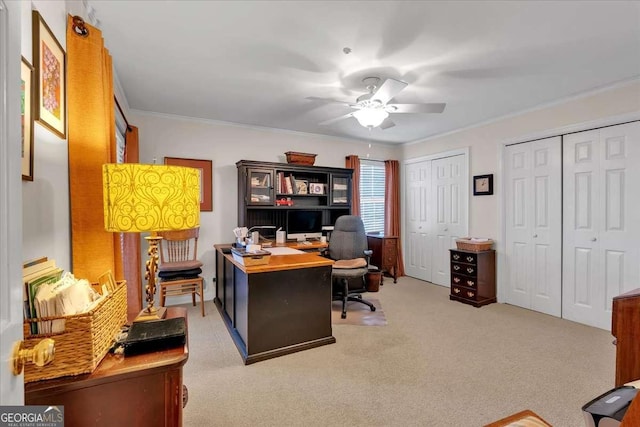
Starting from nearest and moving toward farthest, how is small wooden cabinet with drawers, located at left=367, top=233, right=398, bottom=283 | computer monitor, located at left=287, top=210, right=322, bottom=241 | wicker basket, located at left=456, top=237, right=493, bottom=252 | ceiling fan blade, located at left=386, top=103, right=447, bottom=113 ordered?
ceiling fan blade, located at left=386, top=103, right=447, bottom=113 → wicker basket, located at left=456, top=237, right=493, bottom=252 → computer monitor, located at left=287, top=210, right=322, bottom=241 → small wooden cabinet with drawers, located at left=367, top=233, right=398, bottom=283

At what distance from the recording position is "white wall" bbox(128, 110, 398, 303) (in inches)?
149

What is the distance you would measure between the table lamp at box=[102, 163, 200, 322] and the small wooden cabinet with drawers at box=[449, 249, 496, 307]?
378cm

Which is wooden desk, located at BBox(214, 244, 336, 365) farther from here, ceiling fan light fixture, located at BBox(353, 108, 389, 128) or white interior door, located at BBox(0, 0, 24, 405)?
white interior door, located at BBox(0, 0, 24, 405)

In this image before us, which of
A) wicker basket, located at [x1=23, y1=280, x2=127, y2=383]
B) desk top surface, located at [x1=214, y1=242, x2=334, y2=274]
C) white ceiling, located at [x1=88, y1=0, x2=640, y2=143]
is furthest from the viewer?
desk top surface, located at [x1=214, y1=242, x2=334, y2=274]

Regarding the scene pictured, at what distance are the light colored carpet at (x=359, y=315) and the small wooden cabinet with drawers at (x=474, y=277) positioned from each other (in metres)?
1.14

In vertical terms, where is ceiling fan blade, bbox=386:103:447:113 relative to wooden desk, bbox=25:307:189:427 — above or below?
above

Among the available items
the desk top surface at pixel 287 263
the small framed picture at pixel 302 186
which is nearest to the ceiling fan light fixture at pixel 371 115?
the desk top surface at pixel 287 263

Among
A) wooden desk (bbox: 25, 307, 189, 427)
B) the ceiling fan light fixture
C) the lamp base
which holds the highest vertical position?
the ceiling fan light fixture

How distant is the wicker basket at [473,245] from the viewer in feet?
13.0

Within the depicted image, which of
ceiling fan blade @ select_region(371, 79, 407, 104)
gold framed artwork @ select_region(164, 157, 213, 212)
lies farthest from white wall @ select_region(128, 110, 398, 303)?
ceiling fan blade @ select_region(371, 79, 407, 104)

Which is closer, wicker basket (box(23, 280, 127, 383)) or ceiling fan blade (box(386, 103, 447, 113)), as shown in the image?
wicker basket (box(23, 280, 127, 383))

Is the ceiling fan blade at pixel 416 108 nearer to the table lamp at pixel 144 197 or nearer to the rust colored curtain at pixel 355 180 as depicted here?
the table lamp at pixel 144 197

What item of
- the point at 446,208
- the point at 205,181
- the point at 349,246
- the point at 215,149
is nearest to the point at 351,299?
the point at 349,246

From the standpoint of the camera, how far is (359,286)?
4.20 meters
